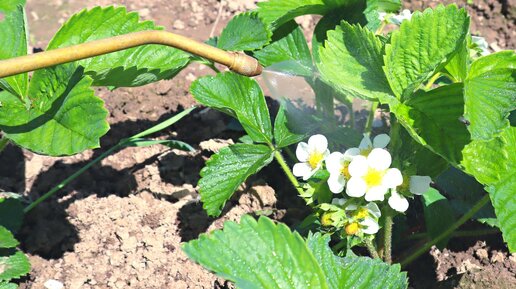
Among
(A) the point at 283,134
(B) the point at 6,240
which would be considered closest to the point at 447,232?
(A) the point at 283,134

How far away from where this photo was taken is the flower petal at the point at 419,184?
1.53 meters

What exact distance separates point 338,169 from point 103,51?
0.56 meters

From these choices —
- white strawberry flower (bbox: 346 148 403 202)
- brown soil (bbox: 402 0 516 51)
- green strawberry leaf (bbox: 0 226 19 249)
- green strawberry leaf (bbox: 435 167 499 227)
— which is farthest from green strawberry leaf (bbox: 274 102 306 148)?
brown soil (bbox: 402 0 516 51)

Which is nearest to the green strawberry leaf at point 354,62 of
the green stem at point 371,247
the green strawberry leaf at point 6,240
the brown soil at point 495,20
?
the green stem at point 371,247

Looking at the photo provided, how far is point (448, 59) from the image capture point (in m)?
1.42

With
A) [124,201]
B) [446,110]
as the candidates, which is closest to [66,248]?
[124,201]

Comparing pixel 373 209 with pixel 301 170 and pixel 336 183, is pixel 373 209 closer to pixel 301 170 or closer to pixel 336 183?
pixel 336 183

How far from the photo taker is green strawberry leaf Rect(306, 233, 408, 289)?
1.42 metres

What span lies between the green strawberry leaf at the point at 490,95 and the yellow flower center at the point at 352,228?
1.13ft

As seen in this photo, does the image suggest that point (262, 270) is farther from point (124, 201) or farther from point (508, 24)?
point (508, 24)

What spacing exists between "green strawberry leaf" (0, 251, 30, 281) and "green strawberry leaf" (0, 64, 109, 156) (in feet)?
1.40

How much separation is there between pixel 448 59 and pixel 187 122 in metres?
1.11

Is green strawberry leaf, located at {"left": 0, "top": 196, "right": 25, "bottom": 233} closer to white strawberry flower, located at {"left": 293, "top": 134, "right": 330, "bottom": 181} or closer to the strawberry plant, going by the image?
the strawberry plant

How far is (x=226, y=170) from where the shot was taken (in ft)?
5.65
